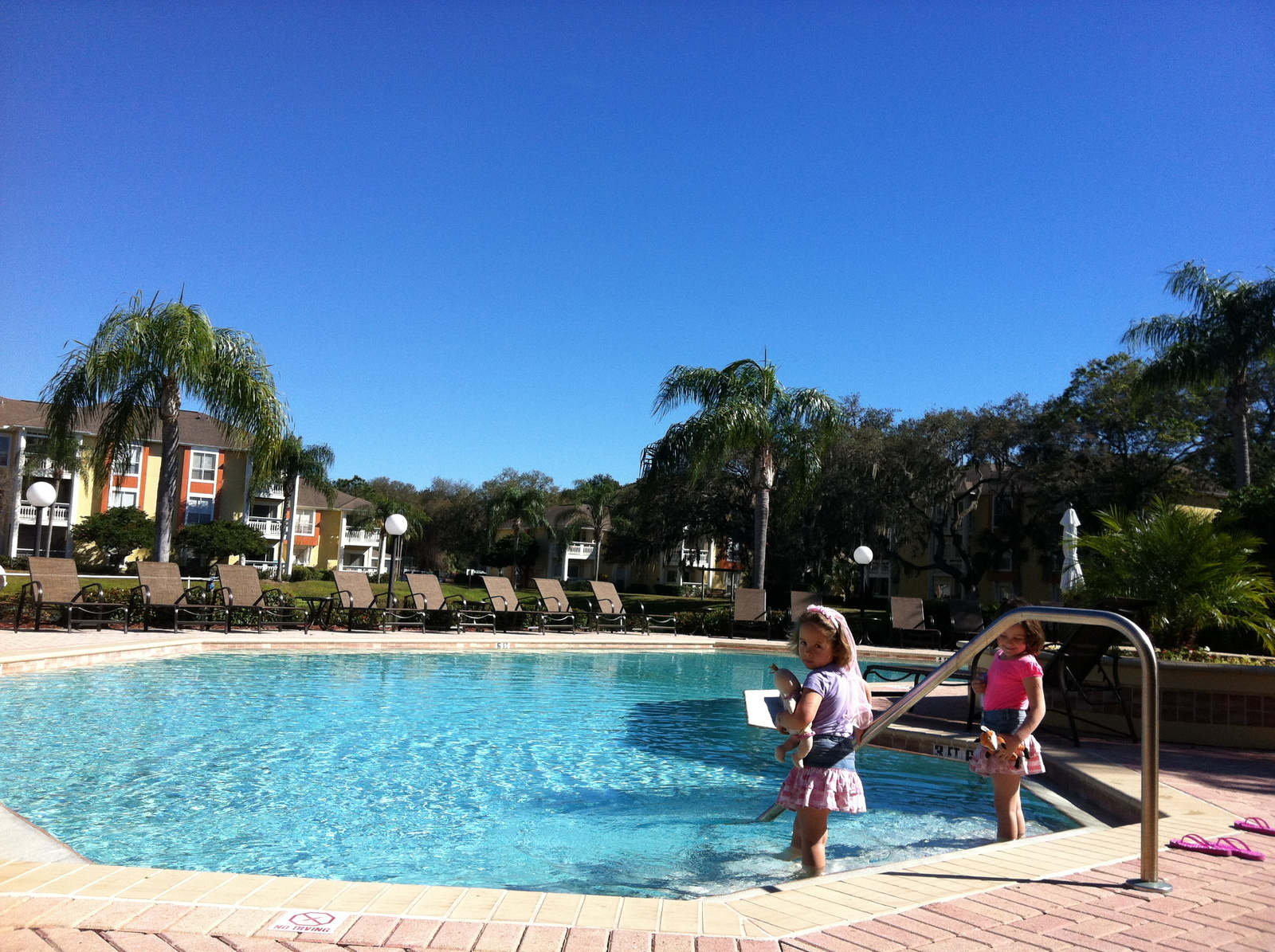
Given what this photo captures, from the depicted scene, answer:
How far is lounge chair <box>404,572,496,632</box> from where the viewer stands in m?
18.2

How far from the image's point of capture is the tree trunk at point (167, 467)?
17000 millimetres

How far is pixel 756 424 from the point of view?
Answer: 2247 centimetres

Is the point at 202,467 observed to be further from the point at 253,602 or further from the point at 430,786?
the point at 430,786

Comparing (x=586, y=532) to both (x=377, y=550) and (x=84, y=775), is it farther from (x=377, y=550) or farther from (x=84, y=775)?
(x=84, y=775)

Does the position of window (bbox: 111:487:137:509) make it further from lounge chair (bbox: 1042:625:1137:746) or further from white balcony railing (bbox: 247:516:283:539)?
lounge chair (bbox: 1042:625:1137:746)

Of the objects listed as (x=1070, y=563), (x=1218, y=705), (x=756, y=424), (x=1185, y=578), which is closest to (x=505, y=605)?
(x=756, y=424)

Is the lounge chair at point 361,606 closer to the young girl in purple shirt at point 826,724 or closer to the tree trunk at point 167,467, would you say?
the tree trunk at point 167,467

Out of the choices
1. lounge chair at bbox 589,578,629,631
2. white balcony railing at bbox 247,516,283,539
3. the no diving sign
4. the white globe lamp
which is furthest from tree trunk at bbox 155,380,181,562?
white balcony railing at bbox 247,516,283,539

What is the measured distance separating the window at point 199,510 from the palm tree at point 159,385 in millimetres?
30797

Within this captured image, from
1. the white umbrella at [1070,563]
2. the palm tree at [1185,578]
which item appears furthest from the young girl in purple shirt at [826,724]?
the white umbrella at [1070,563]

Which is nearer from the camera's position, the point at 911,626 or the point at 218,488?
the point at 911,626

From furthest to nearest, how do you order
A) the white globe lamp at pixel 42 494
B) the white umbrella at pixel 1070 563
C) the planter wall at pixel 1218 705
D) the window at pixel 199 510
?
1. the window at pixel 199 510
2. the white globe lamp at pixel 42 494
3. the white umbrella at pixel 1070 563
4. the planter wall at pixel 1218 705

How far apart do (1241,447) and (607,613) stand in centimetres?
1667

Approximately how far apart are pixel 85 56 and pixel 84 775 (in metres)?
6.30
